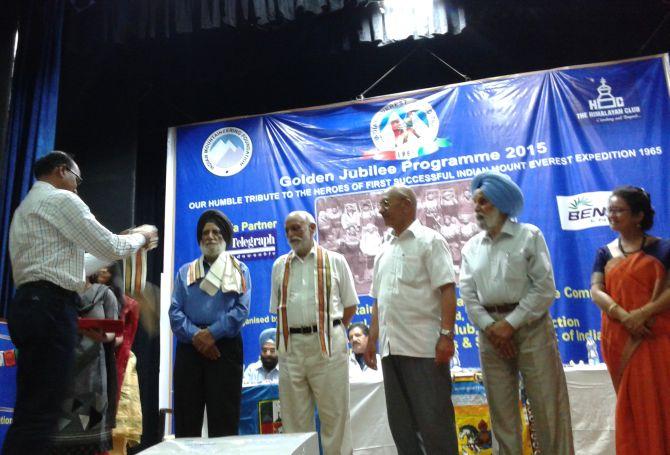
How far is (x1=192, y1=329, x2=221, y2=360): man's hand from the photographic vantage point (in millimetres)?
2777

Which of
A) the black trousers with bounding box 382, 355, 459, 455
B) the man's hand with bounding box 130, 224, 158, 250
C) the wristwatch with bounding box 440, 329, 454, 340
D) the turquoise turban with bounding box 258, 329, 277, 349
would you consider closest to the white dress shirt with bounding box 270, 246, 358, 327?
the black trousers with bounding box 382, 355, 459, 455

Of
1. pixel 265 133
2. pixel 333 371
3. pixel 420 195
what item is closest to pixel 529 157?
pixel 420 195

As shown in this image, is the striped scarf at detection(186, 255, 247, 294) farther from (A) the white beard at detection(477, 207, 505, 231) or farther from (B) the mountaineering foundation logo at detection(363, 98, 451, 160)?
(B) the mountaineering foundation logo at detection(363, 98, 451, 160)

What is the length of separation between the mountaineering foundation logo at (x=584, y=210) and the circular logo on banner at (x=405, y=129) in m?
1.08

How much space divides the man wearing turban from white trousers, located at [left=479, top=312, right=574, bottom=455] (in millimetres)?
2037

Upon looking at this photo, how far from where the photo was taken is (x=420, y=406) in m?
2.43

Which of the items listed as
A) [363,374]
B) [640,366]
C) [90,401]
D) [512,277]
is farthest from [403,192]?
[90,401]

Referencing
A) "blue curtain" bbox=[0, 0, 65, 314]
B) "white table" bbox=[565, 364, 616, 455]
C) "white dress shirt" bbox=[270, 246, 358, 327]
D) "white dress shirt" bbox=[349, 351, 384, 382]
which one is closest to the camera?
"white dress shirt" bbox=[270, 246, 358, 327]

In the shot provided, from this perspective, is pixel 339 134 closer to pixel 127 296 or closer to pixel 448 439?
pixel 127 296

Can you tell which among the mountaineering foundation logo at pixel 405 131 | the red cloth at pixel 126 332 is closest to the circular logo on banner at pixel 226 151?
the mountaineering foundation logo at pixel 405 131

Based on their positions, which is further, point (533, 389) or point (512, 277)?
point (512, 277)

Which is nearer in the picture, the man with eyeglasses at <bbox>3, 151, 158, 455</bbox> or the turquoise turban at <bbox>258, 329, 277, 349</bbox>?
the man with eyeglasses at <bbox>3, 151, 158, 455</bbox>

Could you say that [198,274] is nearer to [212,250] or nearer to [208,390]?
[212,250]

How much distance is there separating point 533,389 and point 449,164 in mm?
2477
